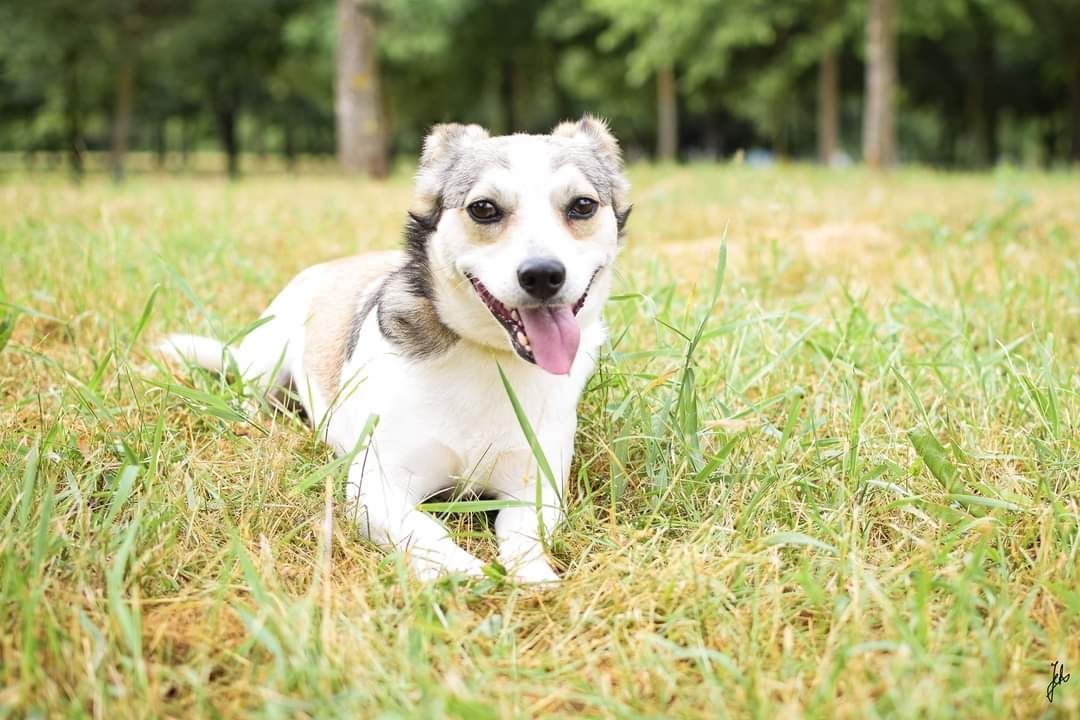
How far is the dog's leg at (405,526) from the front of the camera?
211cm

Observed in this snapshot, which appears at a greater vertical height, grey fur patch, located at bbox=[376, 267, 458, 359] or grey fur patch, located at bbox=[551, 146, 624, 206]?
grey fur patch, located at bbox=[551, 146, 624, 206]

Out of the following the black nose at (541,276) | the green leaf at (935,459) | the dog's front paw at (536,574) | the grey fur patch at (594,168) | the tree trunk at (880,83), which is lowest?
the dog's front paw at (536,574)

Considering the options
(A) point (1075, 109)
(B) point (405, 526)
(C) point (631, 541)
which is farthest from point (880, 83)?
(A) point (1075, 109)

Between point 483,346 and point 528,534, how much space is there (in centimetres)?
52

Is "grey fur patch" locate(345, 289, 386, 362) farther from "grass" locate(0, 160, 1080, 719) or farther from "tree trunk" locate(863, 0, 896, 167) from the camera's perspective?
"tree trunk" locate(863, 0, 896, 167)

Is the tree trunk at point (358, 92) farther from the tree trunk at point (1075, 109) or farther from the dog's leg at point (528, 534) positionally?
the tree trunk at point (1075, 109)

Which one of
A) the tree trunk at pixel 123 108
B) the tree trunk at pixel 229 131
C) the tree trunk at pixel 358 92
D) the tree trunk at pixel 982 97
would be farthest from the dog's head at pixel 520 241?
the tree trunk at pixel 229 131

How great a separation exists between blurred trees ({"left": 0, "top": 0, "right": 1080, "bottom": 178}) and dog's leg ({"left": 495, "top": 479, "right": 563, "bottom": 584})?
995cm

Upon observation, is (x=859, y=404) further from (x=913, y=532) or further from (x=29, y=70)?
(x=29, y=70)

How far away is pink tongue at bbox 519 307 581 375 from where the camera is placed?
7.44ft

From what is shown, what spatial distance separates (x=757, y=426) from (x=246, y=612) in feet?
5.21

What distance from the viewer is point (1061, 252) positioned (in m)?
5.11

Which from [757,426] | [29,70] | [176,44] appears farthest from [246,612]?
[29,70]
